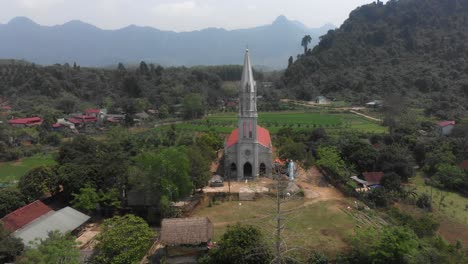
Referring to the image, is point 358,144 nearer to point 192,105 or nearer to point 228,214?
point 228,214

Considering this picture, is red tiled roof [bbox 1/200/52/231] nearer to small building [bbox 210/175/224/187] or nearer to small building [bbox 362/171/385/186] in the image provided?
small building [bbox 210/175/224/187]

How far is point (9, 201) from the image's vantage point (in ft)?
89.8

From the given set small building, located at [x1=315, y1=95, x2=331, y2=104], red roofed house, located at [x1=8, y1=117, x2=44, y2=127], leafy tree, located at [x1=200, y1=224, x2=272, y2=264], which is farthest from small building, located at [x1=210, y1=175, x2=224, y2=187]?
small building, located at [x1=315, y1=95, x2=331, y2=104]

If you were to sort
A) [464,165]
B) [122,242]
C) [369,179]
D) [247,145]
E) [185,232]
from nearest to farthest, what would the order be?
[122,242] < [185,232] < [247,145] < [369,179] < [464,165]

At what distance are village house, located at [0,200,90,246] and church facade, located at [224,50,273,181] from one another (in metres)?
13.9

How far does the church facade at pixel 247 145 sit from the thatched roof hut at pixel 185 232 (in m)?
13.6

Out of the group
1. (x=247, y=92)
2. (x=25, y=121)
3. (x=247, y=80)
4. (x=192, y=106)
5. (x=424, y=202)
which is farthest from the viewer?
(x=192, y=106)

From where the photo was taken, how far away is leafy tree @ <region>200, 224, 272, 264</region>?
1897cm

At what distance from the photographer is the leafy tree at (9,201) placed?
88.9ft

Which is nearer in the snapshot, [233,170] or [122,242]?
[122,242]

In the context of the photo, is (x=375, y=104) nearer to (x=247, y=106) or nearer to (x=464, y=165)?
(x=464, y=165)

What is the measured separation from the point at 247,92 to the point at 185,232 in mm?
16230

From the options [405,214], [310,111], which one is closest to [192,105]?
[310,111]

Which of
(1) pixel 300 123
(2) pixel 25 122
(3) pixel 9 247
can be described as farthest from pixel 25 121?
(3) pixel 9 247
